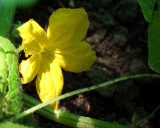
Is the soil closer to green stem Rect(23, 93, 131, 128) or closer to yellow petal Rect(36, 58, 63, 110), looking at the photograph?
green stem Rect(23, 93, 131, 128)

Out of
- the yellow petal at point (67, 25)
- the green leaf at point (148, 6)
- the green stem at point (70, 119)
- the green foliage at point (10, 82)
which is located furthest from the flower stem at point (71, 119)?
the green leaf at point (148, 6)

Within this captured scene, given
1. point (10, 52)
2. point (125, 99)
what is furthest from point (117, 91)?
point (10, 52)

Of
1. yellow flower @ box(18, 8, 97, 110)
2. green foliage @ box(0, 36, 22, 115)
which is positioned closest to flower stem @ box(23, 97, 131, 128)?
yellow flower @ box(18, 8, 97, 110)

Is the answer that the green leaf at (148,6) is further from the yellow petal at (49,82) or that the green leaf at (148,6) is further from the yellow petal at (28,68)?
the yellow petal at (28,68)

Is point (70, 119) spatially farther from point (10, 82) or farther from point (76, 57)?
point (10, 82)

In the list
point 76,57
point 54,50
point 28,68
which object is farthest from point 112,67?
point 28,68

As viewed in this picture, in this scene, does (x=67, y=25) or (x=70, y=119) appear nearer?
(x=67, y=25)

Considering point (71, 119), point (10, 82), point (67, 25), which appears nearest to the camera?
point (10, 82)
